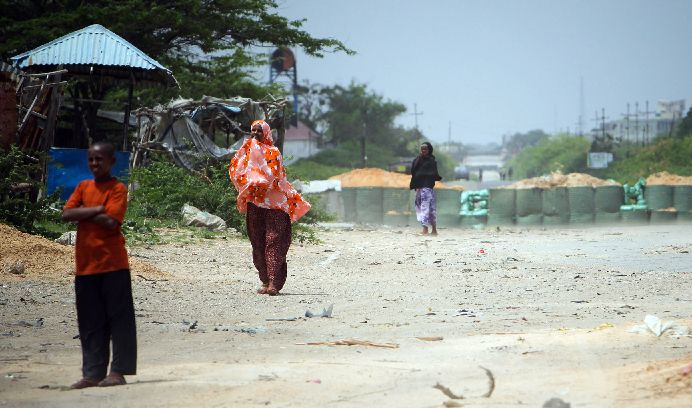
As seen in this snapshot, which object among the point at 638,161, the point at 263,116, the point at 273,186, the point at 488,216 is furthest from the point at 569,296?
the point at 638,161

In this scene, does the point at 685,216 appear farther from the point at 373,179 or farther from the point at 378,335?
the point at 378,335

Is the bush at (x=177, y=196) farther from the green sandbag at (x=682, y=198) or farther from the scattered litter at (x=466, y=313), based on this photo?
the green sandbag at (x=682, y=198)

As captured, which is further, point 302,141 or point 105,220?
point 302,141

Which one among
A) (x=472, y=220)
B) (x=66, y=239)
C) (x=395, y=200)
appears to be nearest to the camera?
(x=66, y=239)

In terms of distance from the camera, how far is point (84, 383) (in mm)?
5891

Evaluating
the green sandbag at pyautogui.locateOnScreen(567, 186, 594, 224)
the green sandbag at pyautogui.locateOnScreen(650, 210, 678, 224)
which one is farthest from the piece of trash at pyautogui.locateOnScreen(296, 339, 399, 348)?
the green sandbag at pyautogui.locateOnScreen(650, 210, 678, 224)

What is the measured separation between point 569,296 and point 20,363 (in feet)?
19.2

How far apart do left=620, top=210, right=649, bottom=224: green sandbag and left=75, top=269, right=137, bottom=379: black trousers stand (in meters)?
25.0

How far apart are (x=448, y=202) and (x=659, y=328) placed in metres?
22.1

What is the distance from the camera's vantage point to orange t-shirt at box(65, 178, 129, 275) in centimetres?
602

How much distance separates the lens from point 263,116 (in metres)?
24.5

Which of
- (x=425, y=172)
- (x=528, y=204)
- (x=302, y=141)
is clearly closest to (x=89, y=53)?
(x=425, y=172)

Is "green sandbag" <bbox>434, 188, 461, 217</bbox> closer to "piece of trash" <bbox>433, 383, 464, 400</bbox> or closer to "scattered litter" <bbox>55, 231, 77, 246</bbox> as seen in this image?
"scattered litter" <bbox>55, 231, 77, 246</bbox>

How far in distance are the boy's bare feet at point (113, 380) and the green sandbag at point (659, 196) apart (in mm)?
26173
